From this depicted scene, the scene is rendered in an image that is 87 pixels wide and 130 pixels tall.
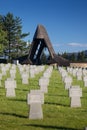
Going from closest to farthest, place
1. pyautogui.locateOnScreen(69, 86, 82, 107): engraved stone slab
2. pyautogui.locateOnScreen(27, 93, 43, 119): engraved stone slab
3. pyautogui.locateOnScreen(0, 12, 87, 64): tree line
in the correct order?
pyautogui.locateOnScreen(27, 93, 43, 119): engraved stone slab < pyautogui.locateOnScreen(69, 86, 82, 107): engraved stone slab < pyautogui.locateOnScreen(0, 12, 87, 64): tree line

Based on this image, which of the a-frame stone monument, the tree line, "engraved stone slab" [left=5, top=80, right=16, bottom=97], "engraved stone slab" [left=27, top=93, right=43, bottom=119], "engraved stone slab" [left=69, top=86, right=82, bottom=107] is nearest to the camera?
"engraved stone slab" [left=27, top=93, right=43, bottom=119]

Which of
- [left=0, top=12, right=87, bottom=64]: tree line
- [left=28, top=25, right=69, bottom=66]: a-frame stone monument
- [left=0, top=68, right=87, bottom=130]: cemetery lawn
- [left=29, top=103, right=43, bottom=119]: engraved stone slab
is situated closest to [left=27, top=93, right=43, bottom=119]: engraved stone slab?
[left=29, top=103, right=43, bottom=119]: engraved stone slab

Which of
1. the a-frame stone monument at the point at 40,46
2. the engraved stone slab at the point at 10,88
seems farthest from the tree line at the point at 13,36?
the engraved stone slab at the point at 10,88

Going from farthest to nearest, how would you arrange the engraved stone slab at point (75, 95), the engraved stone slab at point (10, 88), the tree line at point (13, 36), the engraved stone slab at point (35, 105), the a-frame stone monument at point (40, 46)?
the tree line at point (13, 36) → the a-frame stone monument at point (40, 46) → the engraved stone slab at point (10, 88) → the engraved stone slab at point (75, 95) → the engraved stone slab at point (35, 105)

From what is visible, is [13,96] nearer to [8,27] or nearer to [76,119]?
[76,119]

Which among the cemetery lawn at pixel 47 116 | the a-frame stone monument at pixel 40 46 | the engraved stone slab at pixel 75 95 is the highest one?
the a-frame stone monument at pixel 40 46

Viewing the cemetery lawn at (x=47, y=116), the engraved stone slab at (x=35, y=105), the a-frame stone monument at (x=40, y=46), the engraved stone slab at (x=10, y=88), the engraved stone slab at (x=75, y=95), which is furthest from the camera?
the a-frame stone monument at (x=40, y=46)

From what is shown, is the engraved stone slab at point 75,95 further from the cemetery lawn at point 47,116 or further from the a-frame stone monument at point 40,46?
the a-frame stone monument at point 40,46

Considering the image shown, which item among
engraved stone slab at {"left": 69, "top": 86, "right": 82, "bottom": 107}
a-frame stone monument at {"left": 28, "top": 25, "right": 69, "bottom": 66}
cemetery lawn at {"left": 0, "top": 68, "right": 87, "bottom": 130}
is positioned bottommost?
cemetery lawn at {"left": 0, "top": 68, "right": 87, "bottom": 130}

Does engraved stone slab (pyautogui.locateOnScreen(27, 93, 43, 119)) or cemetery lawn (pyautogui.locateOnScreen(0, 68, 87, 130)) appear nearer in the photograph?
cemetery lawn (pyautogui.locateOnScreen(0, 68, 87, 130))

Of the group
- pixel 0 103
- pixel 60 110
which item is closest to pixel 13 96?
pixel 0 103

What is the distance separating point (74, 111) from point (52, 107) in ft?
4.14

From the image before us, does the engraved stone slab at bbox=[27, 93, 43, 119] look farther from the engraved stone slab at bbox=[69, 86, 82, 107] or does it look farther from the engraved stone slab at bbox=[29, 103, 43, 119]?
the engraved stone slab at bbox=[69, 86, 82, 107]

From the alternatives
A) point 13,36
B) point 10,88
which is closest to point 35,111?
point 10,88
